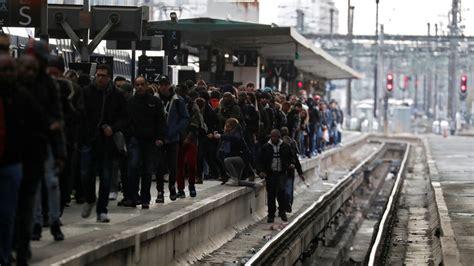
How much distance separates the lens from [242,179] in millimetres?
25703

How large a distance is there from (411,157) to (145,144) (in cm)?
5294

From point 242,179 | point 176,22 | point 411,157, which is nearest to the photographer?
point 242,179

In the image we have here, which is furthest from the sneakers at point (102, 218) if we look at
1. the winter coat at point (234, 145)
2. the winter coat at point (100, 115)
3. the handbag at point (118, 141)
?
the winter coat at point (234, 145)

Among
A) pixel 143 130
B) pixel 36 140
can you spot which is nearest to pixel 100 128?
pixel 143 130

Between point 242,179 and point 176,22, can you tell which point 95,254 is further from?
point 176,22

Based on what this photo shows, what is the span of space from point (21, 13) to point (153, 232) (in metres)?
5.06

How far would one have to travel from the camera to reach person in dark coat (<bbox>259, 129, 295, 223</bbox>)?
2452 cm

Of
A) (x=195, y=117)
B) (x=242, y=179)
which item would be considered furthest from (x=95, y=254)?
(x=242, y=179)

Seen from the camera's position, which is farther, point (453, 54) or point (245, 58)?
point (453, 54)

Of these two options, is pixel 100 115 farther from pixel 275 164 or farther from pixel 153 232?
pixel 275 164

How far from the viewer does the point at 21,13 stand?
19.6m

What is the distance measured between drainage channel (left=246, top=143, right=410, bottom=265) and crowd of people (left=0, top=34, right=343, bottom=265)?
106 cm

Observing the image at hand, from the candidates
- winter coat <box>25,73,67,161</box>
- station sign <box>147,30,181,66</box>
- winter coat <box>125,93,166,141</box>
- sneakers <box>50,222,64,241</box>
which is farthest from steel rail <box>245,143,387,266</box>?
winter coat <box>25,73,67,161</box>

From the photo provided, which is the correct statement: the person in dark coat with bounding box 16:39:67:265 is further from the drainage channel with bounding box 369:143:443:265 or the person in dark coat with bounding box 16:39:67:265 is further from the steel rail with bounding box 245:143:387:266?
the drainage channel with bounding box 369:143:443:265
